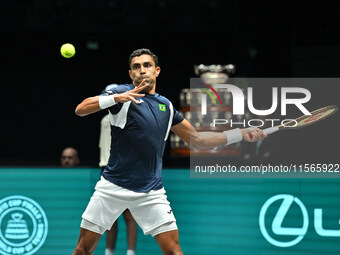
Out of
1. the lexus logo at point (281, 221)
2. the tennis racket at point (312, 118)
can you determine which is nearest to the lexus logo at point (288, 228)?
the lexus logo at point (281, 221)

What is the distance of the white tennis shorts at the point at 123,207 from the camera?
433cm

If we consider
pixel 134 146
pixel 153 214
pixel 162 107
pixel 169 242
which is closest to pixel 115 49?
pixel 162 107

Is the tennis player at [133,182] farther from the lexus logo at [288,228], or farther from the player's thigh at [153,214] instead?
the lexus logo at [288,228]

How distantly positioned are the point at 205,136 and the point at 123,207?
0.93 m

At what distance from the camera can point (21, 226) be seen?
6.49 metres

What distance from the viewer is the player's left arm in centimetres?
475

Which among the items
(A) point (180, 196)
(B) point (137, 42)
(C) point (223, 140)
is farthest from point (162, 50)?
(C) point (223, 140)

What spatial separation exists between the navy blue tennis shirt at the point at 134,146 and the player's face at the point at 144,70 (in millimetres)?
106

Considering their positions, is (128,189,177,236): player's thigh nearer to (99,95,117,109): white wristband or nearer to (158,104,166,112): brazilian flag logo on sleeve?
(158,104,166,112): brazilian flag logo on sleeve

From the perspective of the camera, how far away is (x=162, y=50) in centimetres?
1462

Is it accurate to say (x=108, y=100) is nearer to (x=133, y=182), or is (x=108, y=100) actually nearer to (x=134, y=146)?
(x=134, y=146)

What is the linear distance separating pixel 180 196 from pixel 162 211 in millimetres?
2197

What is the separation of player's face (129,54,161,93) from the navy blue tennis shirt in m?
0.11

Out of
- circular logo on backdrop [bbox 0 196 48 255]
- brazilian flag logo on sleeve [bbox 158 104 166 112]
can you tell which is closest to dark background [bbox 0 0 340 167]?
circular logo on backdrop [bbox 0 196 48 255]
